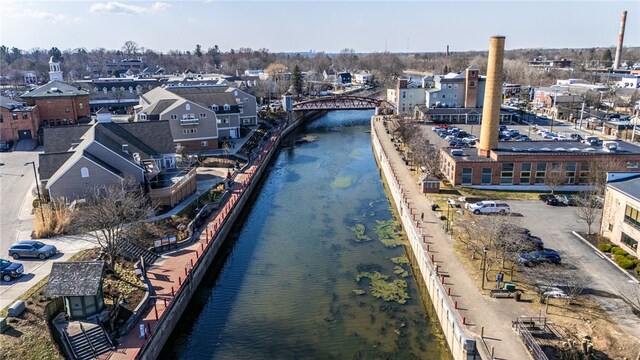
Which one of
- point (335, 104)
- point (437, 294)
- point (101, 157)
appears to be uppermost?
point (335, 104)

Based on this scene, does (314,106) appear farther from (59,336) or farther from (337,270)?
(59,336)

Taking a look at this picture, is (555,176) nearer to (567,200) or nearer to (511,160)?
(567,200)

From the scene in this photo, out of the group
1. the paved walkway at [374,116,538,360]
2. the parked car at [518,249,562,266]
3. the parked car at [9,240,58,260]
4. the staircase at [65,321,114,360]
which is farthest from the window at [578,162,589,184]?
the parked car at [9,240,58,260]

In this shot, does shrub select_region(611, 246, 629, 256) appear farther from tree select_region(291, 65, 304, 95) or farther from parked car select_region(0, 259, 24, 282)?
tree select_region(291, 65, 304, 95)

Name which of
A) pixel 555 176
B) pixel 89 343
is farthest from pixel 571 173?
pixel 89 343

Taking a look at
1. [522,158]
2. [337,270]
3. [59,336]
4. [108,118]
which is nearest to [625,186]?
[522,158]

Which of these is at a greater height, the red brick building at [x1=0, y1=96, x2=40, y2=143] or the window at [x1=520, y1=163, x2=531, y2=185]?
the red brick building at [x1=0, y1=96, x2=40, y2=143]

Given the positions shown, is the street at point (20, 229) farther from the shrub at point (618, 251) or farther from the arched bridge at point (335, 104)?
the arched bridge at point (335, 104)

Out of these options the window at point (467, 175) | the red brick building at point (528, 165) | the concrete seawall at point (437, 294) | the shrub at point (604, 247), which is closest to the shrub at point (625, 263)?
the shrub at point (604, 247)
